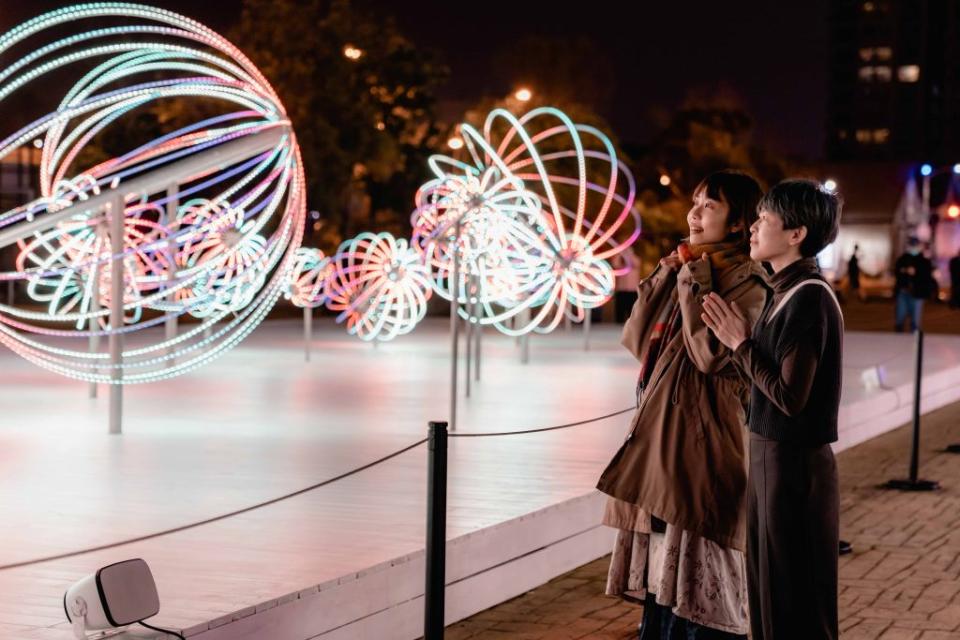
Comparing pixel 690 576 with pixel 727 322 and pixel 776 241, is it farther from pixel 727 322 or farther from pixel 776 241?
pixel 776 241

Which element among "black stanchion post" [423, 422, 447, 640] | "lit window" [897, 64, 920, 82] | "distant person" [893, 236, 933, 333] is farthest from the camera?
"lit window" [897, 64, 920, 82]

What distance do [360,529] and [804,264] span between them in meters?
3.76

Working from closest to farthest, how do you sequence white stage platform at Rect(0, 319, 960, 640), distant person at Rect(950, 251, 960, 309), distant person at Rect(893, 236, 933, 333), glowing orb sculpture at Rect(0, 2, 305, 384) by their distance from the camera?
white stage platform at Rect(0, 319, 960, 640) < glowing orb sculpture at Rect(0, 2, 305, 384) < distant person at Rect(893, 236, 933, 333) < distant person at Rect(950, 251, 960, 309)

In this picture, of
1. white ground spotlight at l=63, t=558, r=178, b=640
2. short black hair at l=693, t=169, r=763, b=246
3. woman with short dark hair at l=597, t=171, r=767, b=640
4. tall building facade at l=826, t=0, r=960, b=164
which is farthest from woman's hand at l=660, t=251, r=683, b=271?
tall building facade at l=826, t=0, r=960, b=164

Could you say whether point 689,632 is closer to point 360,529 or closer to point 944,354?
point 360,529

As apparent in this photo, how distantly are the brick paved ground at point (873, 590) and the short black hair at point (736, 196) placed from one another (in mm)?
2382

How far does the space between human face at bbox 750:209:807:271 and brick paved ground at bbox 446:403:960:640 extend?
286 cm

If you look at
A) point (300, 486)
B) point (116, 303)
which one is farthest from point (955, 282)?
point (300, 486)

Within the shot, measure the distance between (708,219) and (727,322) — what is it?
969 millimetres

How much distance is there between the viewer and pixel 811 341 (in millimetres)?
5363

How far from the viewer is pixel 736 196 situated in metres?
6.46

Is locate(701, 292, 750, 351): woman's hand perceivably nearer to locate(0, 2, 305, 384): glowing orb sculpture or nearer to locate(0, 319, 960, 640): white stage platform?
locate(0, 319, 960, 640): white stage platform

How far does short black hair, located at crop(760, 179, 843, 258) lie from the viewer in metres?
5.46

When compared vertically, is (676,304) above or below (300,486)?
above
